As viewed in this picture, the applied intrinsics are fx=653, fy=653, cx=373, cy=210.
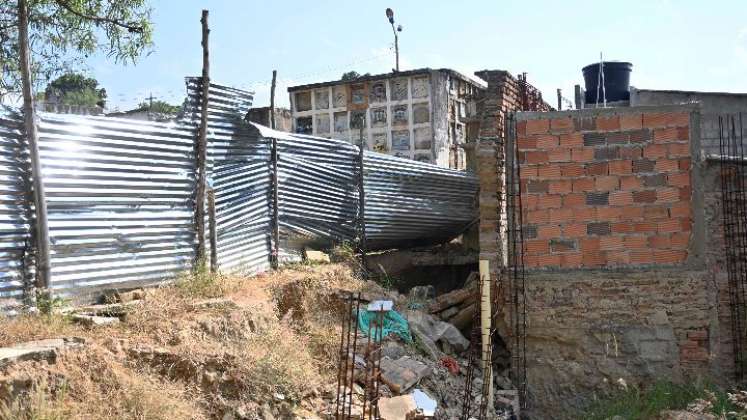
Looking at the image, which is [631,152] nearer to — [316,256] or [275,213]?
[316,256]

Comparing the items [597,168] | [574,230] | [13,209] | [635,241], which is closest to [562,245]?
[574,230]

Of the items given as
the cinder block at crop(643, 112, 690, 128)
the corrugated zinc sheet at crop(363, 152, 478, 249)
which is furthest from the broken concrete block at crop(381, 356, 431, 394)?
the corrugated zinc sheet at crop(363, 152, 478, 249)

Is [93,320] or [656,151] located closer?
[93,320]

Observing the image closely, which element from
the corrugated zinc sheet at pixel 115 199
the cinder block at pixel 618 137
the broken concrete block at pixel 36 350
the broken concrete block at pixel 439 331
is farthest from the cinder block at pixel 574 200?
the broken concrete block at pixel 36 350

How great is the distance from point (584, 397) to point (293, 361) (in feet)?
9.31

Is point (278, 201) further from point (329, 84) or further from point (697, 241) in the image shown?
point (329, 84)

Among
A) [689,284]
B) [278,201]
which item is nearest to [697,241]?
[689,284]

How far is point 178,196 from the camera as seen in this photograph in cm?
634

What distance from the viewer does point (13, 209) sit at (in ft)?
15.9

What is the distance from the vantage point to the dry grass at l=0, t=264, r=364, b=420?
12.2ft

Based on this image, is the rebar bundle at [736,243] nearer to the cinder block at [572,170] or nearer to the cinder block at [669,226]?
the cinder block at [669,226]

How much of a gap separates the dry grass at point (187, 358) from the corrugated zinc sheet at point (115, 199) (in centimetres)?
42

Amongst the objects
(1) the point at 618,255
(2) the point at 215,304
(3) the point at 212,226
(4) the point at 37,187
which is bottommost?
(2) the point at 215,304

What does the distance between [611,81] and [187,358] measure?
9.06 metres
